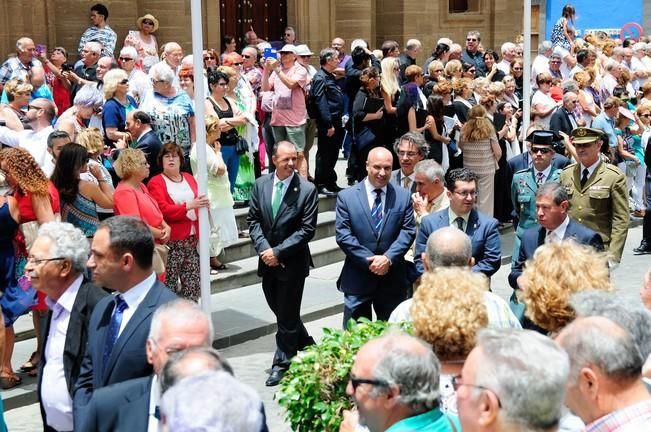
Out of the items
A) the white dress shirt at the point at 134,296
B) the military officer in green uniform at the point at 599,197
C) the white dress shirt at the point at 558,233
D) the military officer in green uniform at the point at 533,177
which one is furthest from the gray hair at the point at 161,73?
the white dress shirt at the point at 134,296

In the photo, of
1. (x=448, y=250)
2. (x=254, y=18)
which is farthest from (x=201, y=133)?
(x=254, y=18)

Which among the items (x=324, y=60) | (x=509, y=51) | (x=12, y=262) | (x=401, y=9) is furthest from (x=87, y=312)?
(x=401, y=9)

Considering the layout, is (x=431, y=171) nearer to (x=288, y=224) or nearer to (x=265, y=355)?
(x=288, y=224)

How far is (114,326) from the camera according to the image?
5676 mm

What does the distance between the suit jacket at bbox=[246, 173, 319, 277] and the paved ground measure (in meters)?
0.92

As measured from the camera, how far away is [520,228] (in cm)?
1005

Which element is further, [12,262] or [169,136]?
[169,136]

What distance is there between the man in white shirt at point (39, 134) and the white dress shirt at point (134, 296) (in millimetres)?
5092

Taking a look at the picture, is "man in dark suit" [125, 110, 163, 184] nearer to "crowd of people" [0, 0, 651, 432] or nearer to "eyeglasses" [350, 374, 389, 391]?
"crowd of people" [0, 0, 651, 432]

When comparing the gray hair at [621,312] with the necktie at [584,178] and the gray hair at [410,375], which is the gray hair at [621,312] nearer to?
the gray hair at [410,375]

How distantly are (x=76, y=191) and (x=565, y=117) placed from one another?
8.06 m

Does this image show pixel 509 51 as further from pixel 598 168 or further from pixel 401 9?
pixel 598 168

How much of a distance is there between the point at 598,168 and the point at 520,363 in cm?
595

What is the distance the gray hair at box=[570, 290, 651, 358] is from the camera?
180 inches
